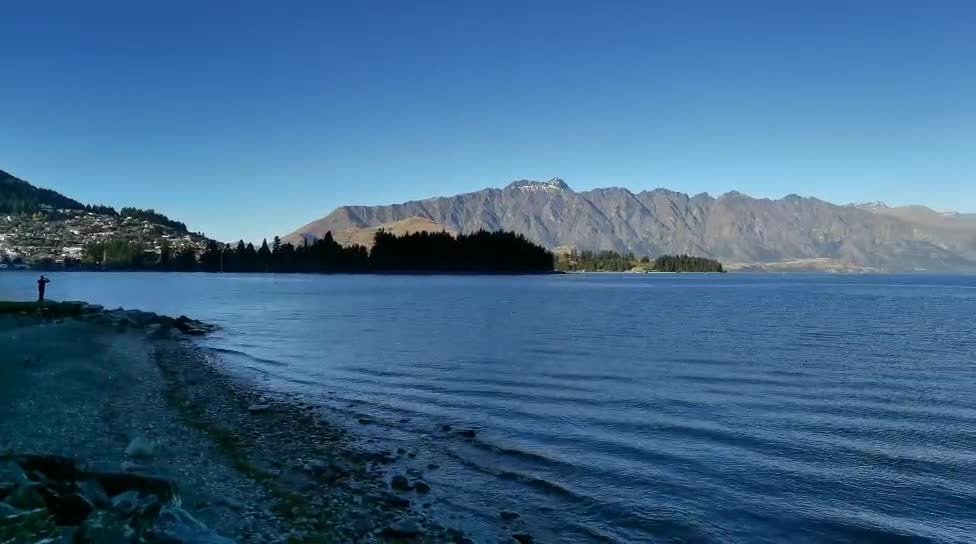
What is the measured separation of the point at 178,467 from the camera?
45.2 feet

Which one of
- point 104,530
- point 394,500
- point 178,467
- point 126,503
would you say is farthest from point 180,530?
point 178,467

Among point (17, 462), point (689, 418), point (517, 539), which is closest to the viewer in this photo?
point (17, 462)

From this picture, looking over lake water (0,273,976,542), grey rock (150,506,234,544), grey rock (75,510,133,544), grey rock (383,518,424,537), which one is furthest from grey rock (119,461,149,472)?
lake water (0,273,976,542)

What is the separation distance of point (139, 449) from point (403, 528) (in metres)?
6.86

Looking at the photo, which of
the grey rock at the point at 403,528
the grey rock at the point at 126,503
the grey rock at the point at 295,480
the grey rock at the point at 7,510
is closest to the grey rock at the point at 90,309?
the grey rock at the point at 295,480

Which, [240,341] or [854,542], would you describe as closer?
[854,542]

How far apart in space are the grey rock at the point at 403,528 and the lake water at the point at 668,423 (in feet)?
3.29

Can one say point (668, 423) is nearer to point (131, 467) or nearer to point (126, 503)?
point (131, 467)

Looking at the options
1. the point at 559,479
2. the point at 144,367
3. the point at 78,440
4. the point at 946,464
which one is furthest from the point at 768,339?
the point at 78,440

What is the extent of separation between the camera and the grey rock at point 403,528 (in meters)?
11.4

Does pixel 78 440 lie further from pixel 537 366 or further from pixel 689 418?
pixel 537 366

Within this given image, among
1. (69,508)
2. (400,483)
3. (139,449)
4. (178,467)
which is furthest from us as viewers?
(400,483)

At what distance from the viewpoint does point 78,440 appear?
49.0 ft

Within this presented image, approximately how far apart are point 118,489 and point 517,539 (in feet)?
22.7
